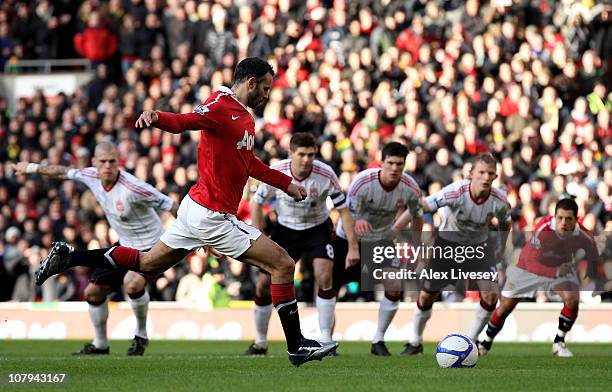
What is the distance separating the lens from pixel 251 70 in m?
10.9

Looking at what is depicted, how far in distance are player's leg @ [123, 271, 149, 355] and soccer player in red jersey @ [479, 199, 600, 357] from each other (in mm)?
4101

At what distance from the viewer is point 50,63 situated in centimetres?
2906

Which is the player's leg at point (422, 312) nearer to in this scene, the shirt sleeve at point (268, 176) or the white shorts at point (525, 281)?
the white shorts at point (525, 281)

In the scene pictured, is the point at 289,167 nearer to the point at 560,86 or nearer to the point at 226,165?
the point at 226,165

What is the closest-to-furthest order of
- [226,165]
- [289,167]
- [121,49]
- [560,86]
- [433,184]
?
1. [226,165]
2. [289,167]
3. [433,184]
4. [560,86]
5. [121,49]

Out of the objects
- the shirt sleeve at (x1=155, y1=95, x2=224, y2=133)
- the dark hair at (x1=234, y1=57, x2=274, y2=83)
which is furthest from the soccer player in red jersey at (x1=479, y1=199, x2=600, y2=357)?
the shirt sleeve at (x1=155, y1=95, x2=224, y2=133)

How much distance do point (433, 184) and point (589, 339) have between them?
11.4ft

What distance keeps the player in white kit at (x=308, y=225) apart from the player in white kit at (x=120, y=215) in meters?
1.27

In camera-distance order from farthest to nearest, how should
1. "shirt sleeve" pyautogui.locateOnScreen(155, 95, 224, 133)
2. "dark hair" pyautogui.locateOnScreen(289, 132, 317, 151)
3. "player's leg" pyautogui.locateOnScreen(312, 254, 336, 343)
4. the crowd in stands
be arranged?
the crowd in stands < "player's leg" pyautogui.locateOnScreen(312, 254, 336, 343) < "dark hair" pyautogui.locateOnScreen(289, 132, 317, 151) < "shirt sleeve" pyautogui.locateOnScreen(155, 95, 224, 133)

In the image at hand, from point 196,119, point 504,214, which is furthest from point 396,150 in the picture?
point 196,119

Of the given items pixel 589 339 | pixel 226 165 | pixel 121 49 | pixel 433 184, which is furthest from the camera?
pixel 121 49

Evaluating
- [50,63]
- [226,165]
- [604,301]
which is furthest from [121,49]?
[226,165]

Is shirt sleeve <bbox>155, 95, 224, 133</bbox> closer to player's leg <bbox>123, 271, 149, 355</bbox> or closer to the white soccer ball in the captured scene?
the white soccer ball

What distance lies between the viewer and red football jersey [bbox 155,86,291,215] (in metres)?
10.7
